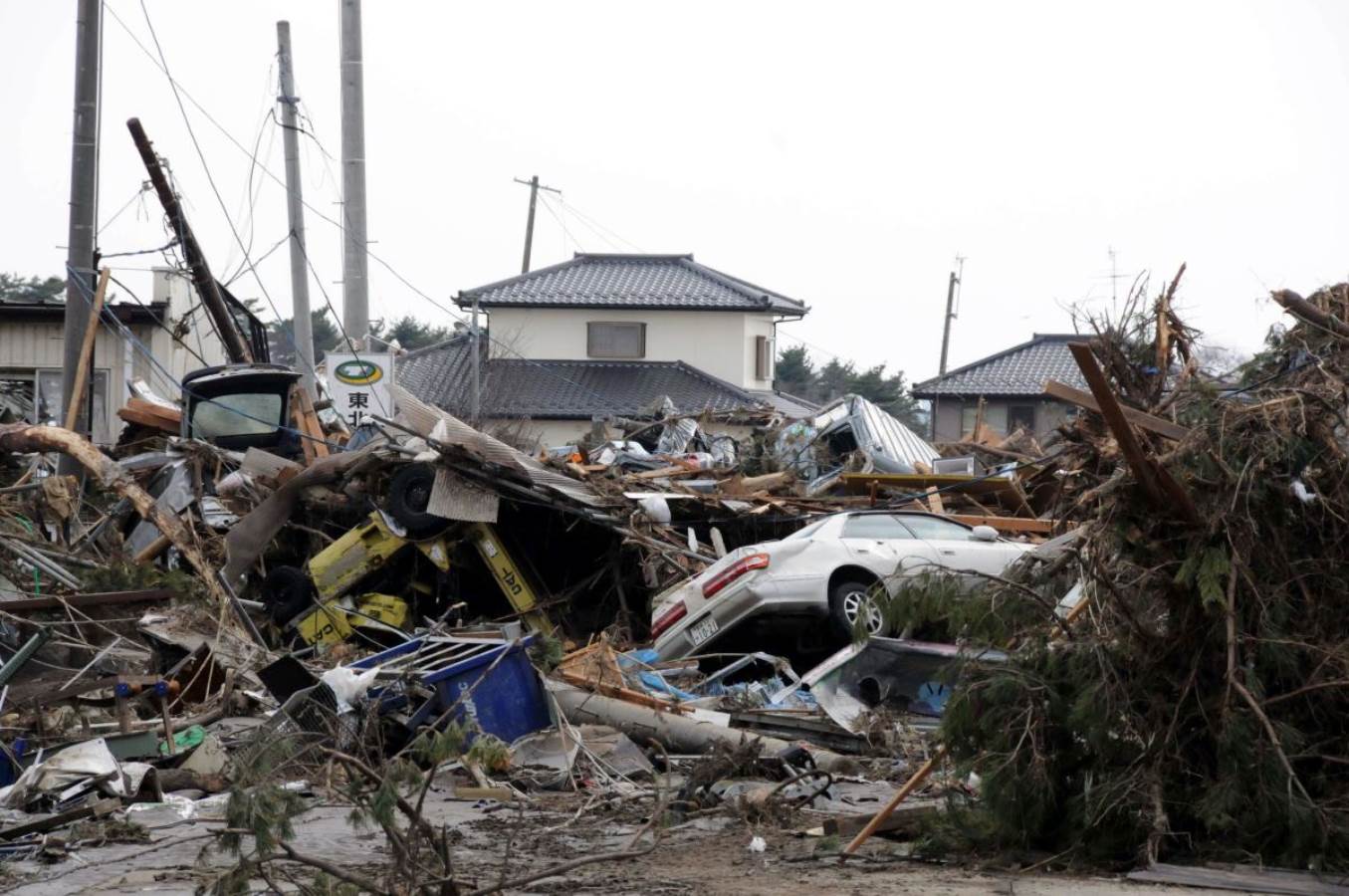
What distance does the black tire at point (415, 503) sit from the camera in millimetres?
16688

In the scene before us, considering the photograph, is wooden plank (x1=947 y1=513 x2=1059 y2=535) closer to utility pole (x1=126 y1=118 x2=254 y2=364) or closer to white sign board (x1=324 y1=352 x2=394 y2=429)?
white sign board (x1=324 y1=352 x2=394 y2=429)

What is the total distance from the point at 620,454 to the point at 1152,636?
15.4 m

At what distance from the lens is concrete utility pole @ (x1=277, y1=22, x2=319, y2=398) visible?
86.1 feet

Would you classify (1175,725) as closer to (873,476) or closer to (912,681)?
(912,681)

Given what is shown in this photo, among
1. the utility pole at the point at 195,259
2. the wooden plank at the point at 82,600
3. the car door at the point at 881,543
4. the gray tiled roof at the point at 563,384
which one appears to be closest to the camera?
the wooden plank at the point at 82,600

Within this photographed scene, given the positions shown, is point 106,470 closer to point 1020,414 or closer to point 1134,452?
point 1134,452

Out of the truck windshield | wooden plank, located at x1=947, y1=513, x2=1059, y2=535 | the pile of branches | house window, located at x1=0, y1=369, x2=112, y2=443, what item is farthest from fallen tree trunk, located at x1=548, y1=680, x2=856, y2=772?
house window, located at x1=0, y1=369, x2=112, y2=443

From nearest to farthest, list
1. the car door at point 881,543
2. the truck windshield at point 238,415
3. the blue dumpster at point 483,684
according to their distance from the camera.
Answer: the blue dumpster at point 483,684
the car door at point 881,543
the truck windshield at point 238,415

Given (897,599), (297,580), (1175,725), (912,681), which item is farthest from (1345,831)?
(297,580)

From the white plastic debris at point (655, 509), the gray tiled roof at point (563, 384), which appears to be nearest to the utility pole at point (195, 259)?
the white plastic debris at point (655, 509)

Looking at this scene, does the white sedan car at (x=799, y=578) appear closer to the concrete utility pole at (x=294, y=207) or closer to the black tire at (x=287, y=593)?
the black tire at (x=287, y=593)

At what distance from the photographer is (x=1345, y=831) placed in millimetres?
7031

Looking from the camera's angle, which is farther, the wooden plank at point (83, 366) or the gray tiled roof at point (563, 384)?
the gray tiled roof at point (563, 384)

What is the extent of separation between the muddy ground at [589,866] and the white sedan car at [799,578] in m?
4.98
